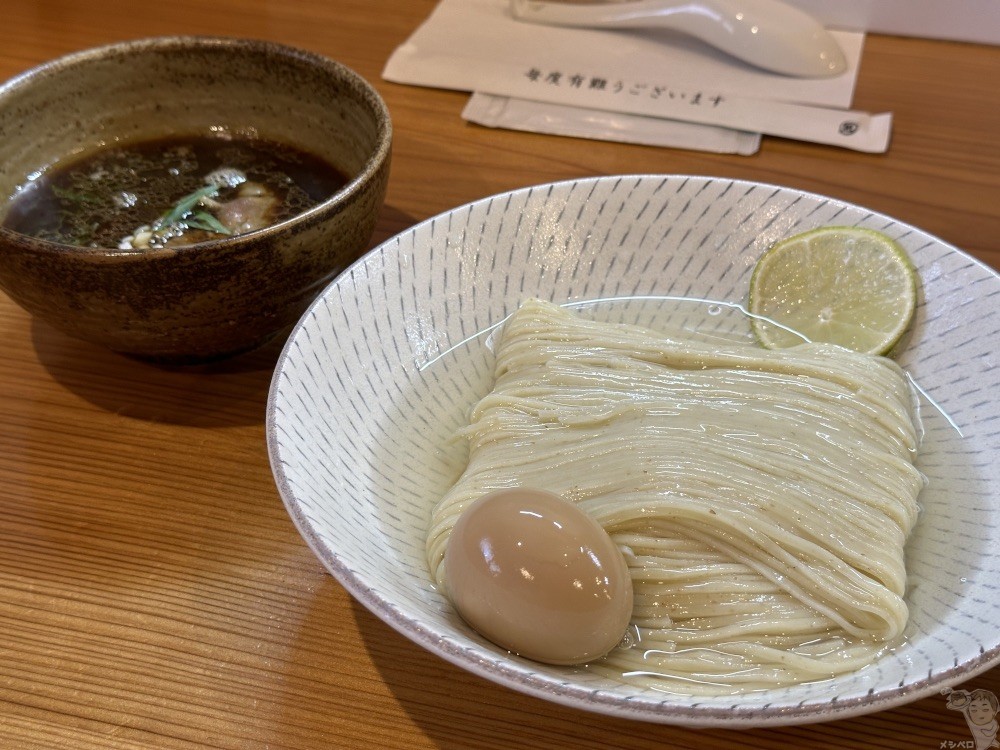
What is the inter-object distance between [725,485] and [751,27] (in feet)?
6.26

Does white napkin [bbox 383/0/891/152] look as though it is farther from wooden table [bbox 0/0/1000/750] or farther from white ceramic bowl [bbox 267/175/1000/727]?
white ceramic bowl [bbox 267/175/1000/727]

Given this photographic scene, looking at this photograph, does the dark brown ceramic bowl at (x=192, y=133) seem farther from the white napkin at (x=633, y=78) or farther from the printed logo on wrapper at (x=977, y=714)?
the printed logo on wrapper at (x=977, y=714)

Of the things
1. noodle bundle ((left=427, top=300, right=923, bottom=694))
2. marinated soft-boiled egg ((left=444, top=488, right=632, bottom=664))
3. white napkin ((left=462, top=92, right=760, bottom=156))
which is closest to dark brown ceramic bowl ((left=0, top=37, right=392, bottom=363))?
noodle bundle ((left=427, top=300, right=923, bottom=694))

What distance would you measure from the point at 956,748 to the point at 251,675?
0.97m

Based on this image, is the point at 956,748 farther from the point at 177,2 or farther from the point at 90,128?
the point at 177,2

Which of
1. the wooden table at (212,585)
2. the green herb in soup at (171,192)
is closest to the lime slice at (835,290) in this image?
the wooden table at (212,585)

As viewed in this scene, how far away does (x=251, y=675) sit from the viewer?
4.09 feet

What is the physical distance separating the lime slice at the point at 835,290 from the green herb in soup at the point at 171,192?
0.94 meters

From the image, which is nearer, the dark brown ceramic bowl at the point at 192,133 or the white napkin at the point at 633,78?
the dark brown ceramic bowl at the point at 192,133

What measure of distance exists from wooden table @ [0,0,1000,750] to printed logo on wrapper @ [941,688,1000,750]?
0.01 meters

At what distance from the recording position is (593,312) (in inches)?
71.0

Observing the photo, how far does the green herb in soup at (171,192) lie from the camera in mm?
1737

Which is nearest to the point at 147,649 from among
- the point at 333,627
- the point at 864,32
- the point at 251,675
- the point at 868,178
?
the point at 251,675

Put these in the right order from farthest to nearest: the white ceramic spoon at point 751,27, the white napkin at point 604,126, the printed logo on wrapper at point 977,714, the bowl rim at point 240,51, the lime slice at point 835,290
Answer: the white ceramic spoon at point 751,27, the white napkin at point 604,126, the lime slice at point 835,290, the bowl rim at point 240,51, the printed logo on wrapper at point 977,714
